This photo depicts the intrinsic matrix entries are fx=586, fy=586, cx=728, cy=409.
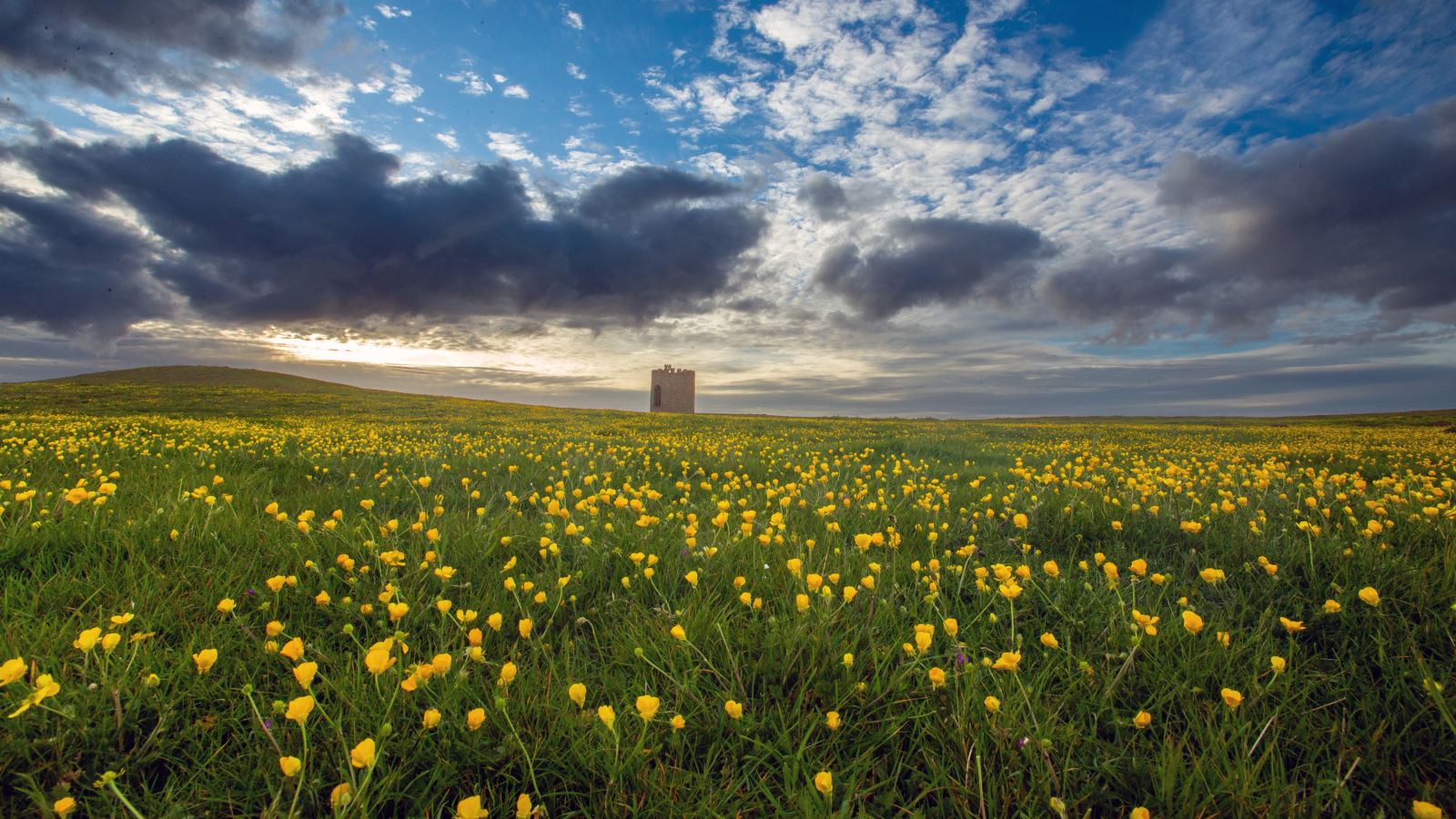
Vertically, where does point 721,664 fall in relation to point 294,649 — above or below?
below

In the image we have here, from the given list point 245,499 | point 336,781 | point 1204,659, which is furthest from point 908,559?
point 245,499

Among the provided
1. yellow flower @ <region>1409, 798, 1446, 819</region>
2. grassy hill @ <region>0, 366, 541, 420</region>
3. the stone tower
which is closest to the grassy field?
yellow flower @ <region>1409, 798, 1446, 819</region>

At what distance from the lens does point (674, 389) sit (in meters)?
72.0

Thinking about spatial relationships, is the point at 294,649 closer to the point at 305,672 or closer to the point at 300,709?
the point at 305,672

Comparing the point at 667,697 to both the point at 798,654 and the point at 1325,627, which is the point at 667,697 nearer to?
the point at 798,654

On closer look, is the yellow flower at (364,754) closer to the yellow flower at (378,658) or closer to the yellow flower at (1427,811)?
the yellow flower at (378,658)

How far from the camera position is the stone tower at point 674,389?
71.9 m

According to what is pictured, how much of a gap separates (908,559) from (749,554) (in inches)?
39.1

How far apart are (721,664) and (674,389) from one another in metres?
70.0

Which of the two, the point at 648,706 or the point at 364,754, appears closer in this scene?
the point at 364,754

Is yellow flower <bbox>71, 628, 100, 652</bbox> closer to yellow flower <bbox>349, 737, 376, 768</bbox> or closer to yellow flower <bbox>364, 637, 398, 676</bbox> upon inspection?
yellow flower <bbox>364, 637, 398, 676</bbox>

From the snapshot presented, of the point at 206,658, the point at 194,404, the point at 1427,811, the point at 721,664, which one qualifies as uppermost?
the point at 194,404

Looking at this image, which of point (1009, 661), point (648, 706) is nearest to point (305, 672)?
point (648, 706)

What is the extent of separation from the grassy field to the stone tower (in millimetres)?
67434
